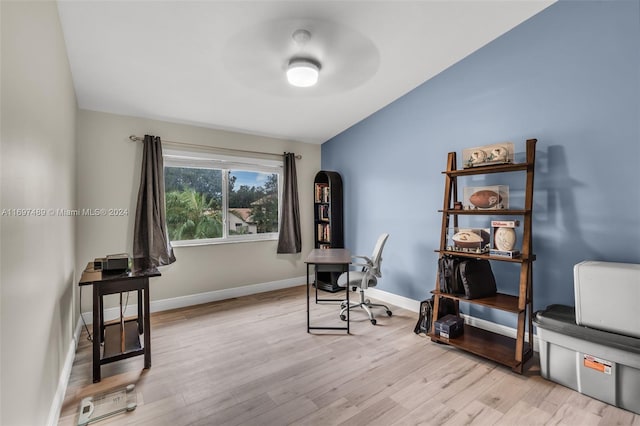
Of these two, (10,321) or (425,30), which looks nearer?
(10,321)

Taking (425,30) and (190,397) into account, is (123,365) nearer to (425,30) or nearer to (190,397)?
(190,397)

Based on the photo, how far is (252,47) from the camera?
2.37m

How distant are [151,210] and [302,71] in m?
2.32

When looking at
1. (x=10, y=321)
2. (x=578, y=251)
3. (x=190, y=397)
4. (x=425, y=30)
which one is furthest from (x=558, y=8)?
(x=190, y=397)

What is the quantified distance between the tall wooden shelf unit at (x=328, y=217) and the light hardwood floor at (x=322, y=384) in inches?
56.2

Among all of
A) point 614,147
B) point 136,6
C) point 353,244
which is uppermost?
point 136,6

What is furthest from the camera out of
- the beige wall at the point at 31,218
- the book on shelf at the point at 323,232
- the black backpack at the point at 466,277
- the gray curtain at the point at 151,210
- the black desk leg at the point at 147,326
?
the book on shelf at the point at 323,232

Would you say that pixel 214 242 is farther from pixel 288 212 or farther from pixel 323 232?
pixel 323 232

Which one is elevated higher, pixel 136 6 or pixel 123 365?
pixel 136 6

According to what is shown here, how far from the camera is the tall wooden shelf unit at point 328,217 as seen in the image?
14.7 ft

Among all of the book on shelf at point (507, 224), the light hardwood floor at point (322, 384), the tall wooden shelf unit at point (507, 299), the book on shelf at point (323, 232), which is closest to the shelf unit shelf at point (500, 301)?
the tall wooden shelf unit at point (507, 299)

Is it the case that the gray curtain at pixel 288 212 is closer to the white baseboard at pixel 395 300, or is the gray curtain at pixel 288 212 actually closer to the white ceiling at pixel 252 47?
the white ceiling at pixel 252 47

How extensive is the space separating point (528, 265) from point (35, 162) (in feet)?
10.5

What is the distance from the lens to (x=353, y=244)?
4.52 meters
